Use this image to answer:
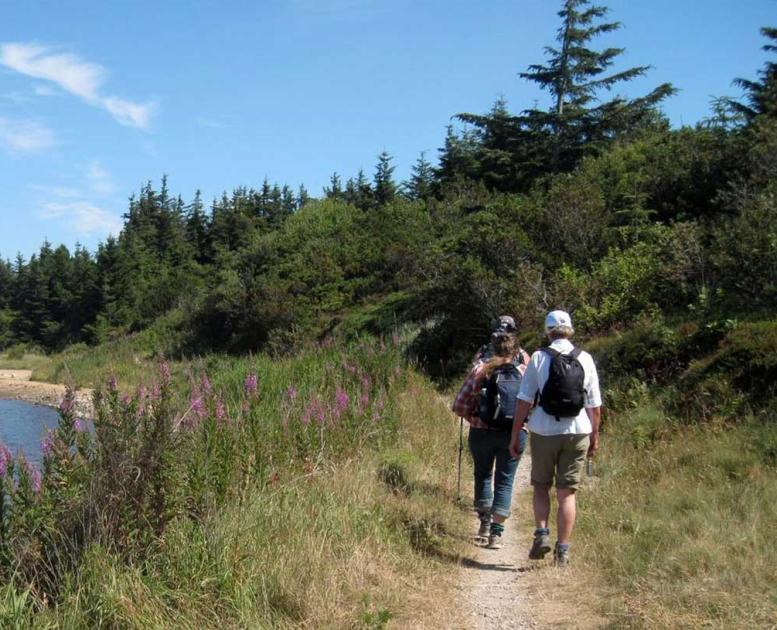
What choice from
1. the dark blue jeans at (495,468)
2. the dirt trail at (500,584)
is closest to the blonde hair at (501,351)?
the dark blue jeans at (495,468)

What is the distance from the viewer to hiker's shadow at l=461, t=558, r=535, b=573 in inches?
210

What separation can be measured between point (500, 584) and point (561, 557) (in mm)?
521

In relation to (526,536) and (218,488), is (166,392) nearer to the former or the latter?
(218,488)

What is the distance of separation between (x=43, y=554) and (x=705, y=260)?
11257 millimetres

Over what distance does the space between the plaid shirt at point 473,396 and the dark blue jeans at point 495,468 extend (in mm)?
99

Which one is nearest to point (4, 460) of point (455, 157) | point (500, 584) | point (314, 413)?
point (314, 413)

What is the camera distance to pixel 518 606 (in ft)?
15.2

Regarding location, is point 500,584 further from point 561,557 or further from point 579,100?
point 579,100

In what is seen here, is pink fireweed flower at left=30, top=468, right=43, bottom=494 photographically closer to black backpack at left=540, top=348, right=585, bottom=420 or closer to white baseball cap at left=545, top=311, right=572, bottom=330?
black backpack at left=540, top=348, right=585, bottom=420

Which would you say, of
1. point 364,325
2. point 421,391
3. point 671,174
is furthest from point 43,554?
point 364,325

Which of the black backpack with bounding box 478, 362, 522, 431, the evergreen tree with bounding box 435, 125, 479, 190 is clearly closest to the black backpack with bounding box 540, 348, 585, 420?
the black backpack with bounding box 478, 362, 522, 431

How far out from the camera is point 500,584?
5.05 m

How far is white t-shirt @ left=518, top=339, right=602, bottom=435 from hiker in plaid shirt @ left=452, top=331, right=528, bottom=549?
0.72 meters

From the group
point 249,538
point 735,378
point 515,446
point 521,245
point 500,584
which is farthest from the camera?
point 521,245
